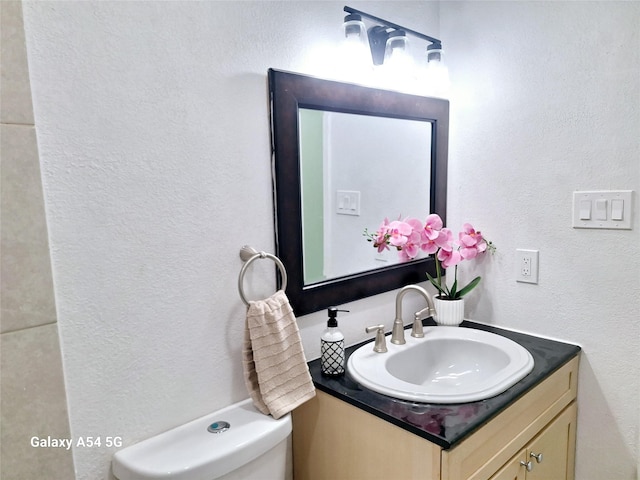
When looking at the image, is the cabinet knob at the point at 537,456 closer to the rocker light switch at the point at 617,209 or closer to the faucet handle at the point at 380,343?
the faucet handle at the point at 380,343

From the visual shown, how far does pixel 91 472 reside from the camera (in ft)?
2.98

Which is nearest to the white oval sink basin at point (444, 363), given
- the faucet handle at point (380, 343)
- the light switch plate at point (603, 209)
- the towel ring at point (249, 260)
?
the faucet handle at point (380, 343)

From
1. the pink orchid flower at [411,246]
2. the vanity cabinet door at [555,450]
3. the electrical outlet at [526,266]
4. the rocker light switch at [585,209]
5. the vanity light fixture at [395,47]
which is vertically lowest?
the vanity cabinet door at [555,450]

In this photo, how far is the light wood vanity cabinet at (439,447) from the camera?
3.19ft

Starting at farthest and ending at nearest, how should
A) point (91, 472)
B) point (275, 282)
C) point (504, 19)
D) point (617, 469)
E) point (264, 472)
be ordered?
point (504, 19) → point (617, 469) → point (275, 282) → point (264, 472) → point (91, 472)

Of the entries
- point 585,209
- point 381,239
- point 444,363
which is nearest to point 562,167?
point 585,209

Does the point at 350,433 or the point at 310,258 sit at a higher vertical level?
the point at 310,258

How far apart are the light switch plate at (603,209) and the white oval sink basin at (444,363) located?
0.45 metres

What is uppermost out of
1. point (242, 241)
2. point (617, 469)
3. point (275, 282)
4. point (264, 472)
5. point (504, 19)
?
point (504, 19)

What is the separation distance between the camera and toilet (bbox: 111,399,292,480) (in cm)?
89

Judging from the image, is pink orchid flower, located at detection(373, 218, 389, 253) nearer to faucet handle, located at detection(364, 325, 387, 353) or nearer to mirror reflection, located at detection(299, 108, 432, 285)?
mirror reflection, located at detection(299, 108, 432, 285)

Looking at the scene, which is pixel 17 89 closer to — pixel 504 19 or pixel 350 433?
pixel 350 433

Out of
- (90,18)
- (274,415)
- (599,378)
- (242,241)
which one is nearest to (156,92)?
(90,18)

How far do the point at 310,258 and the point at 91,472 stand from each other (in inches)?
29.0
